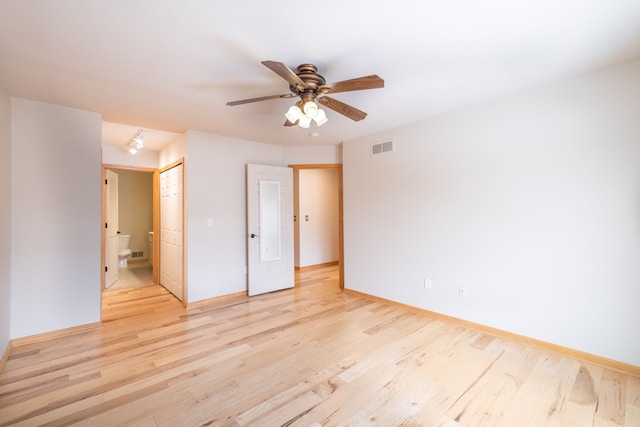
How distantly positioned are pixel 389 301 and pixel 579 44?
3.17m

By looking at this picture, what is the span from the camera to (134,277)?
5.42m

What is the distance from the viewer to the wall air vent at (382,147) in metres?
3.83

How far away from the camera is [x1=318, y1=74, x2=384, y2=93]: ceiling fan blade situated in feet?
6.19

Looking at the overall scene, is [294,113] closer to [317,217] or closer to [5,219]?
[5,219]

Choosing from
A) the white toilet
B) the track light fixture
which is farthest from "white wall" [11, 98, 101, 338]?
the white toilet

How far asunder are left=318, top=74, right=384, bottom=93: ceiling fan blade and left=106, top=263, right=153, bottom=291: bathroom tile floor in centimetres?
469

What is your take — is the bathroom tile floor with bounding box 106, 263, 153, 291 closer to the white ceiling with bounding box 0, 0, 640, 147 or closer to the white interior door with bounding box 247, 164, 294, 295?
the white interior door with bounding box 247, 164, 294, 295

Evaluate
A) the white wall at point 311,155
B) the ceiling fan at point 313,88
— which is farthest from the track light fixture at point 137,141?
the ceiling fan at point 313,88

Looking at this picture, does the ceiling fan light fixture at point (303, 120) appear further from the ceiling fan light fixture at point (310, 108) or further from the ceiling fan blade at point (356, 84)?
the ceiling fan blade at point (356, 84)

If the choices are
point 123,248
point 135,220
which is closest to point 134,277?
point 123,248

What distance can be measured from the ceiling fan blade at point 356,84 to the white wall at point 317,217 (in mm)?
4144

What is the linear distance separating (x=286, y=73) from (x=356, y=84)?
0.50 meters

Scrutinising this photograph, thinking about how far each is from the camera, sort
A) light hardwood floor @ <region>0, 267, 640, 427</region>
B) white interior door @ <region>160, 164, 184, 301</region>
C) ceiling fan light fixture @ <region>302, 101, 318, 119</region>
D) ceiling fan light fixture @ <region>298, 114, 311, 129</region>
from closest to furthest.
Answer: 1. light hardwood floor @ <region>0, 267, 640, 427</region>
2. ceiling fan light fixture @ <region>302, 101, 318, 119</region>
3. ceiling fan light fixture @ <region>298, 114, 311, 129</region>
4. white interior door @ <region>160, 164, 184, 301</region>

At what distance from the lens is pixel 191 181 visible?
383 centimetres
